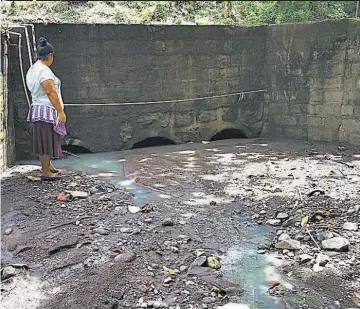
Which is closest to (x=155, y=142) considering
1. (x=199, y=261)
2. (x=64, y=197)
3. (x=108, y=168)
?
(x=108, y=168)

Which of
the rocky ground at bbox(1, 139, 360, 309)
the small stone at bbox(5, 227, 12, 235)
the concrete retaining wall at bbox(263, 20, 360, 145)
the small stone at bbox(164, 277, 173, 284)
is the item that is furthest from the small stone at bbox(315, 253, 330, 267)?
the concrete retaining wall at bbox(263, 20, 360, 145)

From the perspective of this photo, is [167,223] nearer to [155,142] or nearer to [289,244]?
[289,244]

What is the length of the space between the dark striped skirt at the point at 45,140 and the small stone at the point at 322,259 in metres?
2.81

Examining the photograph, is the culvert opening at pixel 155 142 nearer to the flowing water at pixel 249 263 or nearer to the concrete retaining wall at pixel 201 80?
the concrete retaining wall at pixel 201 80

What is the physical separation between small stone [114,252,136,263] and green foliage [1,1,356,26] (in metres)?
5.75

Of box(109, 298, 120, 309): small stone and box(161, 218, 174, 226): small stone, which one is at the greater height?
box(161, 218, 174, 226): small stone

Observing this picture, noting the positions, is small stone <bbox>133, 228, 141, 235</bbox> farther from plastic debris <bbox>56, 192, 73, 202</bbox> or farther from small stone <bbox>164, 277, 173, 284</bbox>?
plastic debris <bbox>56, 192, 73, 202</bbox>

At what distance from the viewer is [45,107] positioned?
14.8ft

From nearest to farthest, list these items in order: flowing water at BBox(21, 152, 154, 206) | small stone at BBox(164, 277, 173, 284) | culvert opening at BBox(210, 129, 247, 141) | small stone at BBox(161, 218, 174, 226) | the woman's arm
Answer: small stone at BBox(164, 277, 173, 284)
small stone at BBox(161, 218, 174, 226)
the woman's arm
flowing water at BBox(21, 152, 154, 206)
culvert opening at BBox(210, 129, 247, 141)

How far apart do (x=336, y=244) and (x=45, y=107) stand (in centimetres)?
300

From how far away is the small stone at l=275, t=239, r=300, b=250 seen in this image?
3342mm

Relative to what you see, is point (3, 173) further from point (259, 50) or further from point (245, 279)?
point (259, 50)

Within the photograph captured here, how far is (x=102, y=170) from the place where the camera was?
17.9 ft

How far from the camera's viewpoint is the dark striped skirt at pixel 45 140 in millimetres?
4586
